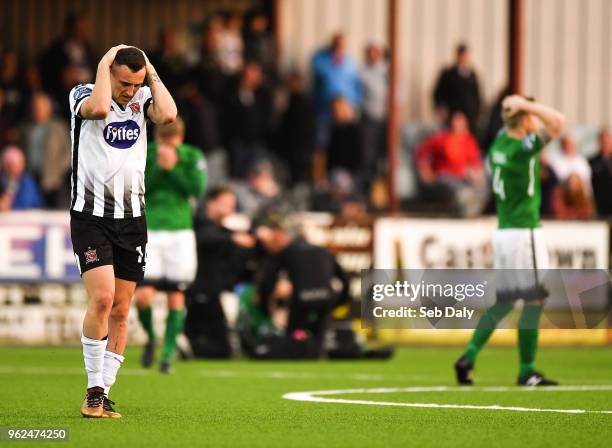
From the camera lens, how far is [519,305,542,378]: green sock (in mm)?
11984

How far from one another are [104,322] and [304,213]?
34.8 ft

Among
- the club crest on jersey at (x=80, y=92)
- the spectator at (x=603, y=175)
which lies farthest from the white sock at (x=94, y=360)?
the spectator at (x=603, y=175)

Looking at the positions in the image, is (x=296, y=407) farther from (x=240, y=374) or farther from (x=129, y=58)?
(x=240, y=374)

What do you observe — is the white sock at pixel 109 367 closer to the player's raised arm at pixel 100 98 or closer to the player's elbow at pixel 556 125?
the player's raised arm at pixel 100 98

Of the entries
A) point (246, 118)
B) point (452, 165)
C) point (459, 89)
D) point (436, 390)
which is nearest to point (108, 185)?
point (436, 390)

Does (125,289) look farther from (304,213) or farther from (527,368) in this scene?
(304,213)

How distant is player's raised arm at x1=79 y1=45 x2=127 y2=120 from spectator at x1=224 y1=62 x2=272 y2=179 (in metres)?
12.3

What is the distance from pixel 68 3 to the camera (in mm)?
24312

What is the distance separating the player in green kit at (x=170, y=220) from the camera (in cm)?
1379

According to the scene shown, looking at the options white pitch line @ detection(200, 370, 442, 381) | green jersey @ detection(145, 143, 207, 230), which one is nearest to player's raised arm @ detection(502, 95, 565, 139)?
white pitch line @ detection(200, 370, 442, 381)

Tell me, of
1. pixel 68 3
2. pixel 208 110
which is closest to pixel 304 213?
pixel 208 110

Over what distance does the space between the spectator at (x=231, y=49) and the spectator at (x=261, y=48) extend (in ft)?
1.45

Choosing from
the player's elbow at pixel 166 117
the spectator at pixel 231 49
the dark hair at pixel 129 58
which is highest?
the spectator at pixel 231 49

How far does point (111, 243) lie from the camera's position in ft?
29.1
